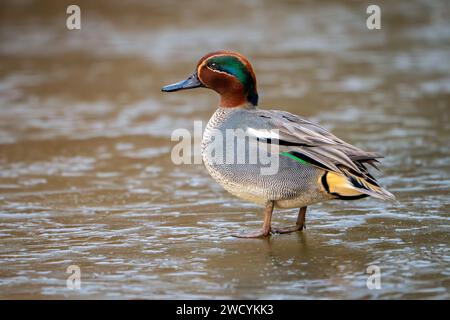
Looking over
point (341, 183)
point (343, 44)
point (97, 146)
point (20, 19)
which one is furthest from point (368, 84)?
point (20, 19)

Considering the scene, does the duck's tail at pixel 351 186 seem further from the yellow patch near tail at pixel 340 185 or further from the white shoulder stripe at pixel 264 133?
the white shoulder stripe at pixel 264 133

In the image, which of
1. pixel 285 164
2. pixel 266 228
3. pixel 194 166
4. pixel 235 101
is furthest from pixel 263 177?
pixel 194 166

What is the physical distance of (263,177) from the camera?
537 centimetres

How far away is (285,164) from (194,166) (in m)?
2.69

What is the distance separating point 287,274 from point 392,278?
1.91 ft

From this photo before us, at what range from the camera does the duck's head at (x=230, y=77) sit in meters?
5.73

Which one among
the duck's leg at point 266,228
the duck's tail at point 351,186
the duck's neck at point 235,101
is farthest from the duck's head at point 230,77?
the duck's tail at point 351,186

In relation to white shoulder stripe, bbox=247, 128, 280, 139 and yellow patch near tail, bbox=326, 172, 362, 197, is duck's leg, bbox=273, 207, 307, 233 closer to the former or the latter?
yellow patch near tail, bbox=326, 172, 362, 197

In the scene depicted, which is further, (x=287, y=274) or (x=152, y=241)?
(x=152, y=241)

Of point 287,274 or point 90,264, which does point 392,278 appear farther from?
point 90,264

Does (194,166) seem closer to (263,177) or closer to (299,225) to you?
(299,225)

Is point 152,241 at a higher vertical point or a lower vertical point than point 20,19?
lower

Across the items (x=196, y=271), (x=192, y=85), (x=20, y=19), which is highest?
(x=20, y=19)

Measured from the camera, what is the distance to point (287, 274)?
477 cm
